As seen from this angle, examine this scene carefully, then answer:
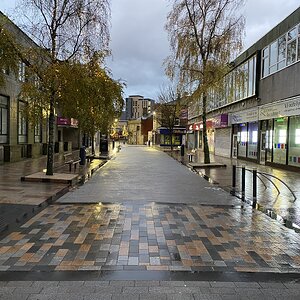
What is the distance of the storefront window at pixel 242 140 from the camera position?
1069 inches

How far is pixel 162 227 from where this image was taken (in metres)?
6.47

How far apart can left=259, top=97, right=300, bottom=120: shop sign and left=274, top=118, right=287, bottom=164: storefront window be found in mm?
475

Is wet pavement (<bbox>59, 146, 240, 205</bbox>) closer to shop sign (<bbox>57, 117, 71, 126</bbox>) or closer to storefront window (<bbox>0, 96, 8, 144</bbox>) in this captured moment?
storefront window (<bbox>0, 96, 8, 144</bbox>)

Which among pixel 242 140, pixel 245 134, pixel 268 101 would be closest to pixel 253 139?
pixel 245 134

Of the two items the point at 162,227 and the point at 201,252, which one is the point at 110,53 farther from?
the point at 201,252

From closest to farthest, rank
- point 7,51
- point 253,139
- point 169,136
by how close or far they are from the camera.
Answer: point 7,51 → point 253,139 → point 169,136

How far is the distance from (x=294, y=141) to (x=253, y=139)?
6483 millimetres

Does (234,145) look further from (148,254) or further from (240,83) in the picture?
(148,254)

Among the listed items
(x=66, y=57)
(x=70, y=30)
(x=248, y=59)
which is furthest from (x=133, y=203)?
(x=248, y=59)

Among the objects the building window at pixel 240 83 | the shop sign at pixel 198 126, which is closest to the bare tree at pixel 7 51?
the building window at pixel 240 83

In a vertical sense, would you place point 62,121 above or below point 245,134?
above

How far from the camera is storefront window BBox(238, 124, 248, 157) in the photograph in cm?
2716

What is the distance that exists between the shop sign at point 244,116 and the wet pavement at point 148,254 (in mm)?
17115

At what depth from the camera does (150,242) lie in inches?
219
